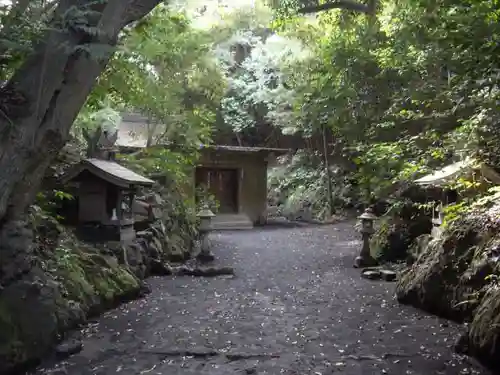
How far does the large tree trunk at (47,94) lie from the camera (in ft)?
13.7

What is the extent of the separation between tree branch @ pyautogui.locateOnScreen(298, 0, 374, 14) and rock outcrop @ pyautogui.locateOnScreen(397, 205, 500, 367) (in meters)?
7.49

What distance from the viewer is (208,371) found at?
4312 mm

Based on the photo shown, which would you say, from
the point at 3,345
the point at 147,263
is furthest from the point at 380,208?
the point at 3,345

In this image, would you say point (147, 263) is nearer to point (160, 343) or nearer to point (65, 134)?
point (160, 343)

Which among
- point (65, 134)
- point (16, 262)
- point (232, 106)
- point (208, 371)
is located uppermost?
point (232, 106)

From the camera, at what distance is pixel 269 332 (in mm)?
5570

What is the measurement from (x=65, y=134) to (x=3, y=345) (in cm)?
190

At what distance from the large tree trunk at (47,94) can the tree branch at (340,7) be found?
8415 mm

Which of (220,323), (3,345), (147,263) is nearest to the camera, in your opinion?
(3,345)

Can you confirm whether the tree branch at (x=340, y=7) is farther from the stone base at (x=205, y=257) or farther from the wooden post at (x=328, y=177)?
the wooden post at (x=328, y=177)

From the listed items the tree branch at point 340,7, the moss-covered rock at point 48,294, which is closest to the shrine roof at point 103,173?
the moss-covered rock at point 48,294

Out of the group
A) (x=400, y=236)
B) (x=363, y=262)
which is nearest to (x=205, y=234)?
(x=363, y=262)

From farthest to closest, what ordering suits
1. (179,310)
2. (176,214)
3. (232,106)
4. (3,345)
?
(232,106)
(176,214)
(179,310)
(3,345)

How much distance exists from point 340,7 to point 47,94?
32.7 feet
